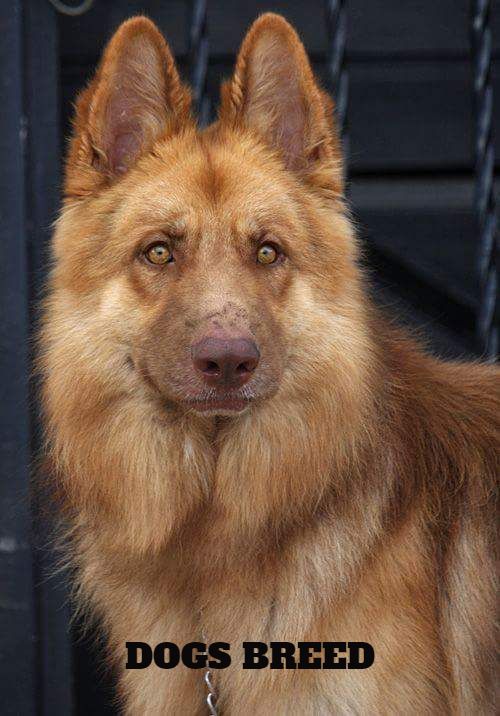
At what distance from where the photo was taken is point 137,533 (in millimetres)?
2504

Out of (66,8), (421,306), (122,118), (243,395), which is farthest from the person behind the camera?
(421,306)

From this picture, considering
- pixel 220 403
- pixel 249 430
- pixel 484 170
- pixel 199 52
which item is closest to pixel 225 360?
pixel 220 403

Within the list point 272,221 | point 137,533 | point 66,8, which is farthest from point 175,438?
point 66,8

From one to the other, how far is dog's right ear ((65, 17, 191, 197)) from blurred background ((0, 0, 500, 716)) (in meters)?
0.57

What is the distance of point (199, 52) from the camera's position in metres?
3.22

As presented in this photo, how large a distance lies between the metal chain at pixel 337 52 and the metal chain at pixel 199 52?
1.35 feet

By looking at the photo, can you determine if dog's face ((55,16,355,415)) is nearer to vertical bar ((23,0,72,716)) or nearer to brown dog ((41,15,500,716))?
brown dog ((41,15,500,716))

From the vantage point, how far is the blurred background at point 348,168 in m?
3.38

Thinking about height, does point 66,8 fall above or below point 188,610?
above

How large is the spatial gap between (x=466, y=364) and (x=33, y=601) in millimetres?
1711

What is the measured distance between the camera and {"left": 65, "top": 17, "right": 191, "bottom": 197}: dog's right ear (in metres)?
2.61

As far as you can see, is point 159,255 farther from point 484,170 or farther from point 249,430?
point 484,170

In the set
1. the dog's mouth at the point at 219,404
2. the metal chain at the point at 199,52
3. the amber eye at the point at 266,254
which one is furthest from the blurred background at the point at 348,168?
the dog's mouth at the point at 219,404

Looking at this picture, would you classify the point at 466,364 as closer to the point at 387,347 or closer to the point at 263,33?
the point at 387,347
